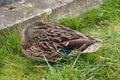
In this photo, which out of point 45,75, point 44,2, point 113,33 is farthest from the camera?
point 44,2

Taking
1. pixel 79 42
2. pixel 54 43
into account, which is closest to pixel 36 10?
pixel 54 43

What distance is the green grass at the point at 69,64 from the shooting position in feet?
12.2

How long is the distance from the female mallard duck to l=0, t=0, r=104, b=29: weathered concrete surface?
1.59 ft

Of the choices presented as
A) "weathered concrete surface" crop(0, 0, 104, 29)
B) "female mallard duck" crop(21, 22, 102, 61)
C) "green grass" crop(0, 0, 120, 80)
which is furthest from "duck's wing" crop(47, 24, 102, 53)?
"weathered concrete surface" crop(0, 0, 104, 29)

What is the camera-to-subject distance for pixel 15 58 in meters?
4.04

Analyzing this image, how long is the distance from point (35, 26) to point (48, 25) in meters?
0.14

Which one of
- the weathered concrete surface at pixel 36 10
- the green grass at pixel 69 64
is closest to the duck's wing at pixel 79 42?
the green grass at pixel 69 64

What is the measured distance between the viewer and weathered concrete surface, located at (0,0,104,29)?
14.2 feet

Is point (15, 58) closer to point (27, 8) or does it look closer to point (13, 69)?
point (13, 69)

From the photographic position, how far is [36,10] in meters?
4.50

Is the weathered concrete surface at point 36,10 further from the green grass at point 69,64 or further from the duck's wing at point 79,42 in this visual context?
the duck's wing at point 79,42

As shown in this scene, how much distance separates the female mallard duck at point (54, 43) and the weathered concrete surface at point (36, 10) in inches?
19.1

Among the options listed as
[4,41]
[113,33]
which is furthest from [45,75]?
[113,33]

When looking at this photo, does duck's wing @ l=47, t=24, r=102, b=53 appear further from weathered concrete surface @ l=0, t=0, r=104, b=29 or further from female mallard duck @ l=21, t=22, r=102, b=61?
weathered concrete surface @ l=0, t=0, r=104, b=29
